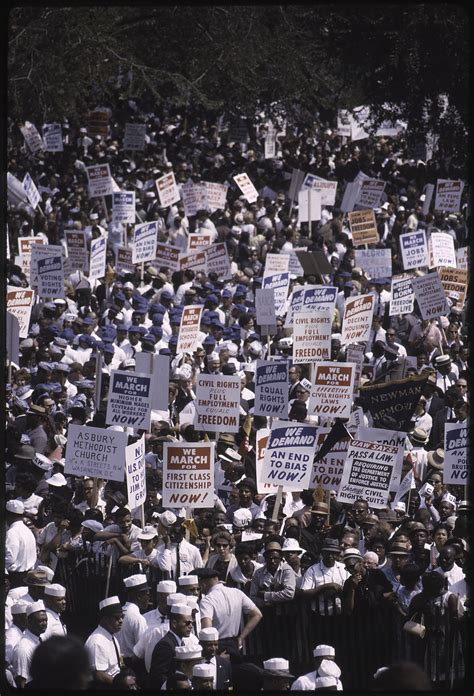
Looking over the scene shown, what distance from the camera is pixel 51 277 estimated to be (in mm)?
19906

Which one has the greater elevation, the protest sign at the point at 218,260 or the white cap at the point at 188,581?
the protest sign at the point at 218,260

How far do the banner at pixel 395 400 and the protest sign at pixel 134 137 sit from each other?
20.0 meters

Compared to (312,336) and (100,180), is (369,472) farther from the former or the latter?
(100,180)

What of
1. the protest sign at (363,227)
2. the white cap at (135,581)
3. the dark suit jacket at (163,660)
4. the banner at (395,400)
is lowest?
the dark suit jacket at (163,660)

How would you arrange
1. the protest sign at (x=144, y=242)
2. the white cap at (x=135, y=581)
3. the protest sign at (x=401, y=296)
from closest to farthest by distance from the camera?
1. the white cap at (x=135, y=581)
2. the protest sign at (x=401, y=296)
3. the protest sign at (x=144, y=242)

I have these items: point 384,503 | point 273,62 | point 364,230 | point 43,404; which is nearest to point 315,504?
point 384,503

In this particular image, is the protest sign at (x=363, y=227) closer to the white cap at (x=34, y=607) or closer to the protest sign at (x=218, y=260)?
the protest sign at (x=218, y=260)

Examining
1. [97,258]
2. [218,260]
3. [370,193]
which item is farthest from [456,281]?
[370,193]

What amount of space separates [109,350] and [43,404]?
10.2ft

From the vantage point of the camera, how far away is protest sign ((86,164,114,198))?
27425mm

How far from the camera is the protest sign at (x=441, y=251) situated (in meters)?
22.6

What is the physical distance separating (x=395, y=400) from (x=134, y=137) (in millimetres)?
20612

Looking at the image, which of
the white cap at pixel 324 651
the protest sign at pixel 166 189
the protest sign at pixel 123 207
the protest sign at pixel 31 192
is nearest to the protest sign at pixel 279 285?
the protest sign at pixel 123 207

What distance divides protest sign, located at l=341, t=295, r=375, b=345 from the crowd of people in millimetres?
553
